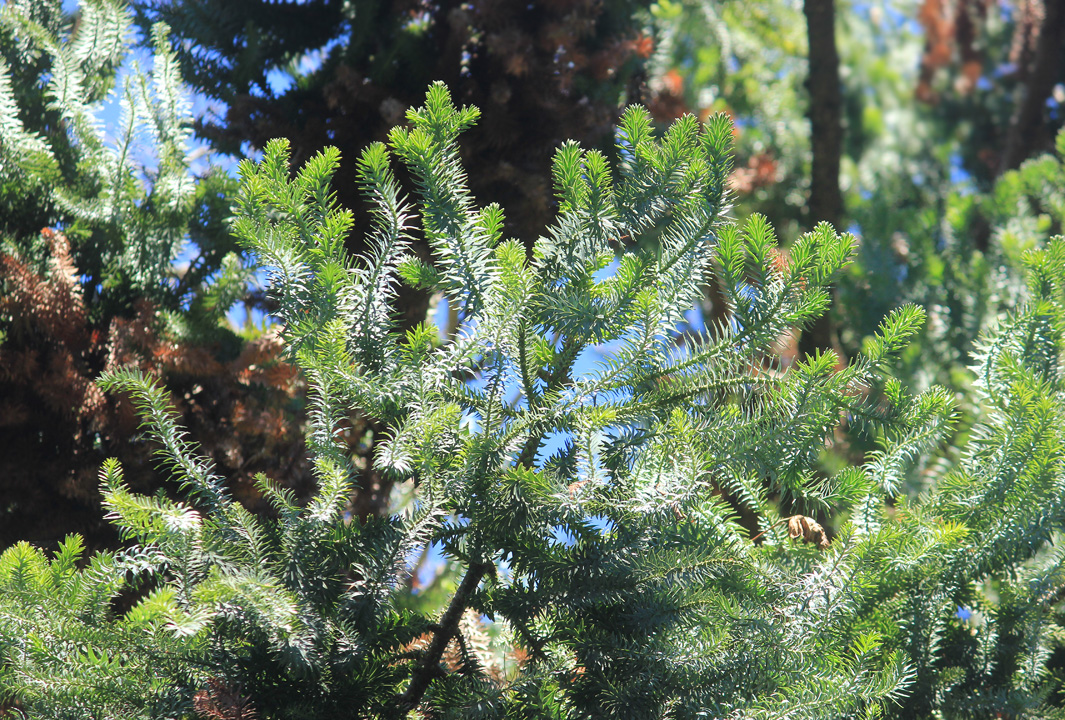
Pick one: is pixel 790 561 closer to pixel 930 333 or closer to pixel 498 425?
pixel 498 425

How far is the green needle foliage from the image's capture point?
5.34 feet

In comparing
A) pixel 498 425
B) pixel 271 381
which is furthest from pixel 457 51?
pixel 498 425

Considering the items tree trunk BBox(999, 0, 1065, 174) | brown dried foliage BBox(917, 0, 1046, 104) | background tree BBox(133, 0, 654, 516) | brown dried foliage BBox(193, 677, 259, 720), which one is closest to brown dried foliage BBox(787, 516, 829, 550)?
background tree BBox(133, 0, 654, 516)

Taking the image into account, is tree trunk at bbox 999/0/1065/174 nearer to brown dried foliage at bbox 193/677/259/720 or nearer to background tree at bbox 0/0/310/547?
background tree at bbox 0/0/310/547

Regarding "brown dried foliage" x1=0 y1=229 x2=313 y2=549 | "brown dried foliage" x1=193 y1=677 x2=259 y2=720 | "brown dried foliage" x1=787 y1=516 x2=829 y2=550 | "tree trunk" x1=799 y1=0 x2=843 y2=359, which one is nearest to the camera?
"brown dried foliage" x1=193 y1=677 x2=259 y2=720

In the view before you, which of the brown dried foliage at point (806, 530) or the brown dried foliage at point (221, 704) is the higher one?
the brown dried foliage at point (806, 530)

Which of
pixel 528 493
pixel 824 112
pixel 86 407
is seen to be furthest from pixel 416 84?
pixel 824 112

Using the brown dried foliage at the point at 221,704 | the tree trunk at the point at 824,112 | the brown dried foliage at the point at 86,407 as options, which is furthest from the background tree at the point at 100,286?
the tree trunk at the point at 824,112

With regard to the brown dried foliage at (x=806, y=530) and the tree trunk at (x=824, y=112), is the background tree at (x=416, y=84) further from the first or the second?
the tree trunk at (x=824, y=112)

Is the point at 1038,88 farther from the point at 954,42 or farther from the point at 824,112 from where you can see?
the point at 824,112

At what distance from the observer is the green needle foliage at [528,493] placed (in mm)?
1629

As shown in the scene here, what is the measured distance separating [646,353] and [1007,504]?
1.09 metres

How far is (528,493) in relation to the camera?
5.32ft

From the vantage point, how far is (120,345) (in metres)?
2.54
